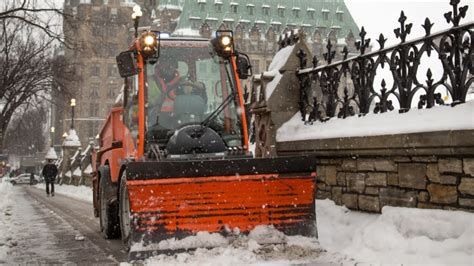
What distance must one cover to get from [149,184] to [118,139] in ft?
10.6

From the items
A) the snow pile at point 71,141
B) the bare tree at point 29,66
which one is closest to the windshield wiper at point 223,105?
the bare tree at point 29,66

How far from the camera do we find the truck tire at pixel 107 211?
8.98 meters

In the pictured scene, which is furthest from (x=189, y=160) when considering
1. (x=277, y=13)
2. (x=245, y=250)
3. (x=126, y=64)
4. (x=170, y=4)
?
(x=277, y=13)

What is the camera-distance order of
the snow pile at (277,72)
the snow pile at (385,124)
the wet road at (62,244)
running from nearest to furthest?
the snow pile at (385,124), the wet road at (62,244), the snow pile at (277,72)

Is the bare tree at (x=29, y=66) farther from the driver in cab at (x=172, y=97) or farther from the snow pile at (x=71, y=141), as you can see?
the driver in cab at (x=172, y=97)

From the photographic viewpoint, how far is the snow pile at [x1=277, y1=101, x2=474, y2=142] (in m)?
5.88

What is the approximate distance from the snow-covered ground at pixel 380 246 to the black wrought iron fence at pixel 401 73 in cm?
133

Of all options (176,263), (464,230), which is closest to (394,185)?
(464,230)

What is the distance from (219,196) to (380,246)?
5.96 ft

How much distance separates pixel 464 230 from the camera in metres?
5.50

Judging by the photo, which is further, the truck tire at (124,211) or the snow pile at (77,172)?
the snow pile at (77,172)

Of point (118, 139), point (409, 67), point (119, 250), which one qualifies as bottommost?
point (119, 250)

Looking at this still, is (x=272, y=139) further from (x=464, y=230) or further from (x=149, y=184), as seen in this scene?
(x=464, y=230)

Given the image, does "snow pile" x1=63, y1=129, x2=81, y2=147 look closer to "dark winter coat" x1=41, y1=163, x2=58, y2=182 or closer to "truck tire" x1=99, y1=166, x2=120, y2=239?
"dark winter coat" x1=41, y1=163, x2=58, y2=182
